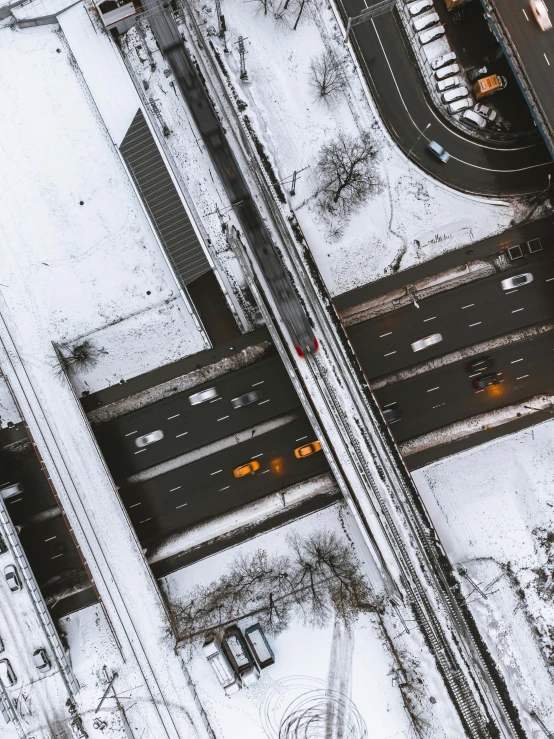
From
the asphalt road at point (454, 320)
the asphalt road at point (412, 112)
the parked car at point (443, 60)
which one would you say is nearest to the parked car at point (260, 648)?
the asphalt road at point (454, 320)

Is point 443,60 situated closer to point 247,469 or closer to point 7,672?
point 247,469

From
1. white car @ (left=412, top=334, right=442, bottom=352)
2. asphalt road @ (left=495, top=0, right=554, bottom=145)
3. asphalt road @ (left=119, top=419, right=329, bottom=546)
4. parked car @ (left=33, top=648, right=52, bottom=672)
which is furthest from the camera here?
asphalt road @ (left=119, top=419, right=329, bottom=546)

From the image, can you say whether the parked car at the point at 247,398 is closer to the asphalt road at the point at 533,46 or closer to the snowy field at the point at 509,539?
the snowy field at the point at 509,539

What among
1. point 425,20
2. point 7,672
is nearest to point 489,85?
point 425,20

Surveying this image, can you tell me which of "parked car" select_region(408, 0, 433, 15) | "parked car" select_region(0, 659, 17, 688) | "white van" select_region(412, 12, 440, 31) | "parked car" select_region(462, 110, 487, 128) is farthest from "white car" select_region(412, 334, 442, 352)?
"parked car" select_region(0, 659, 17, 688)

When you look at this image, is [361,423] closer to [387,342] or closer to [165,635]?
[387,342]

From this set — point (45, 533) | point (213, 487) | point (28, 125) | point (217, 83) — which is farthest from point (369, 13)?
point (45, 533)

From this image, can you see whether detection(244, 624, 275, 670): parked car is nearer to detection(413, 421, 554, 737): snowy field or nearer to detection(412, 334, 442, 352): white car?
detection(413, 421, 554, 737): snowy field
